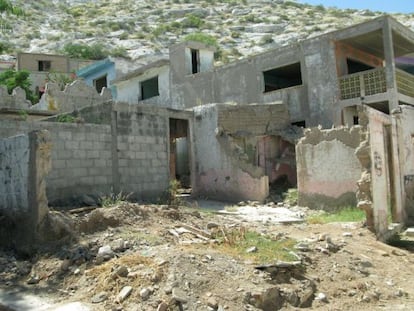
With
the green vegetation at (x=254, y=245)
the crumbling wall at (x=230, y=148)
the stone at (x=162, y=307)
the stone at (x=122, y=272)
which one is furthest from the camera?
the crumbling wall at (x=230, y=148)

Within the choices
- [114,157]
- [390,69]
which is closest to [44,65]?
[114,157]

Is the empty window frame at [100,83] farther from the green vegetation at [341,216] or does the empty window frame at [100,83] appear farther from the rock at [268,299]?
the rock at [268,299]

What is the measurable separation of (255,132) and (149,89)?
436 inches

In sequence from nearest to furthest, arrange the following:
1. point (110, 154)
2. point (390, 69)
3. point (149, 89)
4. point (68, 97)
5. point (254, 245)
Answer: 1. point (254, 245)
2. point (110, 154)
3. point (390, 69)
4. point (68, 97)
5. point (149, 89)

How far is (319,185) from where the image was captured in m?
13.2

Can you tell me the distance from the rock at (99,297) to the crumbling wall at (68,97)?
44.3 ft

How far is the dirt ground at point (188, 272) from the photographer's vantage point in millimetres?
5496

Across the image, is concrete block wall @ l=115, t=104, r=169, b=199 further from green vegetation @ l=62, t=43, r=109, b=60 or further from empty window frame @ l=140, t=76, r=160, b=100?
green vegetation @ l=62, t=43, r=109, b=60

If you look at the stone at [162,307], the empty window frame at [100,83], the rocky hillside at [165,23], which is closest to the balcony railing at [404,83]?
the stone at [162,307]

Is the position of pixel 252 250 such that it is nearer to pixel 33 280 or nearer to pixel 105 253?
pixel 105 253

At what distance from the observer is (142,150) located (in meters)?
12.9

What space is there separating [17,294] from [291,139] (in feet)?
38.0

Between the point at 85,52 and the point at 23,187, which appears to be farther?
the point at 85,52

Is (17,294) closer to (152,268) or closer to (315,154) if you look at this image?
(152,268)
